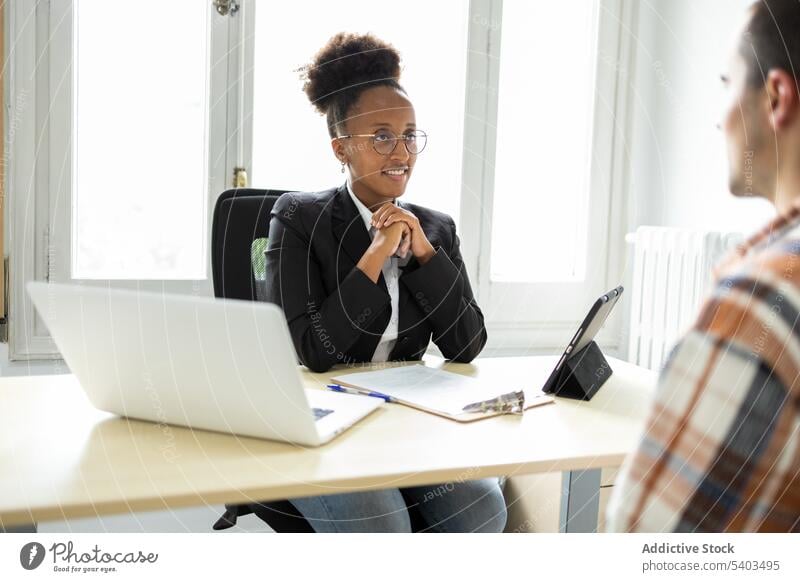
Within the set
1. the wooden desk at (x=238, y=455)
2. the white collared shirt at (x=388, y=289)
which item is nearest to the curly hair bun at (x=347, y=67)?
the white collared shirt at (x=388, y=289)

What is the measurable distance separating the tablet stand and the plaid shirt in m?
0.52

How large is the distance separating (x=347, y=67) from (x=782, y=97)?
1.04m

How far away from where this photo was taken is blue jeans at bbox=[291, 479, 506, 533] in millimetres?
A: 1015

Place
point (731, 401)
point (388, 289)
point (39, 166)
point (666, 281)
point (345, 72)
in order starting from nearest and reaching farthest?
point (731, 401)
point (388, 289)
point (345, 72)
point (39, 166)
point (666, 281)

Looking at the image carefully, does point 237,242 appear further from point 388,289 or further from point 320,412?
point 320,412

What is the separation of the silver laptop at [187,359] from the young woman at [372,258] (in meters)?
0.37

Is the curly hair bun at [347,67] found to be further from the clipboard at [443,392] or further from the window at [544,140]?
the window at [544,140]

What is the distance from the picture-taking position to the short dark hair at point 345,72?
1501 mm

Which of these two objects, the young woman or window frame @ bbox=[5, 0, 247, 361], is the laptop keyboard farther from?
window frame @ bbox=[5, 0, 247, 361]

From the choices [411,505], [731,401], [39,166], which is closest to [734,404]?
[731,401]

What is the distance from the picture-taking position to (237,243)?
1.47 m
